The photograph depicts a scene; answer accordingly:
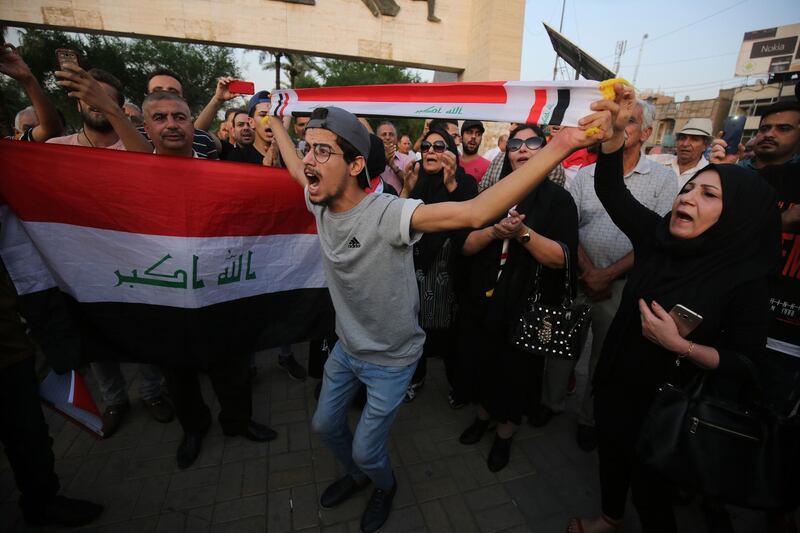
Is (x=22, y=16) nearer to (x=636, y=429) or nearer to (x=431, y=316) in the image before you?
(x=431, y=316)

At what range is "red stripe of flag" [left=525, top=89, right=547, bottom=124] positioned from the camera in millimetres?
1611

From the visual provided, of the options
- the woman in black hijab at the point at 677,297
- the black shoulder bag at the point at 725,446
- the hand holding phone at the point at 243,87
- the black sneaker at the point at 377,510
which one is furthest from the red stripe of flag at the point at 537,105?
the black sneaker at the point at 377,510

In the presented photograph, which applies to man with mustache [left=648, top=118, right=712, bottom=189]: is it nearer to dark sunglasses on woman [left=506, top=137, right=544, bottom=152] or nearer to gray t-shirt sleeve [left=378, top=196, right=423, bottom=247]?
dark sunglasses on woman [left=506, top=137, right=544, bottom=152]

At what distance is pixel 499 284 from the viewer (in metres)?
2.68

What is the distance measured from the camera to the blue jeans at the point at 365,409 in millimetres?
2133

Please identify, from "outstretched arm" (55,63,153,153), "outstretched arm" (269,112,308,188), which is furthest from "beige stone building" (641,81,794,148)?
Result: "outstretched arm" (55,63,153,153)

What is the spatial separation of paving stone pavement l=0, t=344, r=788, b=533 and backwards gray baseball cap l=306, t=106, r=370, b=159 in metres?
2.26

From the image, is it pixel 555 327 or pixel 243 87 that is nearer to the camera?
pixel 555 327

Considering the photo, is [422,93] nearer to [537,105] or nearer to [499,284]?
[537,105]

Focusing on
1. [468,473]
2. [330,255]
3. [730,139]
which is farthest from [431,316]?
[730,139]

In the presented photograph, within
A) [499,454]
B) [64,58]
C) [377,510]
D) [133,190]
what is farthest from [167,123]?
[499,454]

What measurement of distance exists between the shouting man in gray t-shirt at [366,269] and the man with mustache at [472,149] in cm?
370

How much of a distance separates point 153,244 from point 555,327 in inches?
104

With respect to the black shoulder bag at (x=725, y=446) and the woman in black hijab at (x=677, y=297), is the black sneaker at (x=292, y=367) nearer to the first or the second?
the woman in black hijab at (x=677, y=297)
